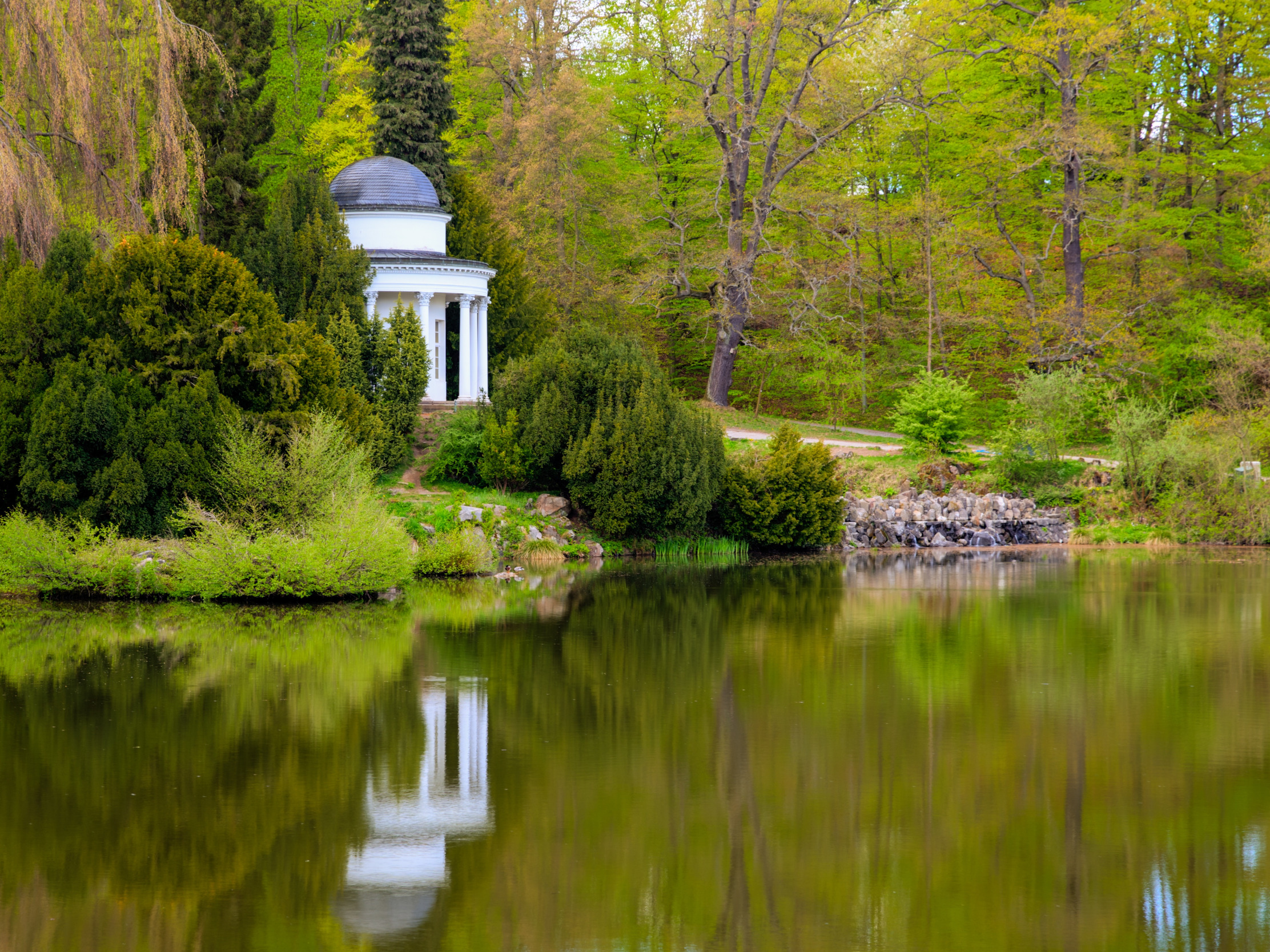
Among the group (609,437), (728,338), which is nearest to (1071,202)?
(728,338)

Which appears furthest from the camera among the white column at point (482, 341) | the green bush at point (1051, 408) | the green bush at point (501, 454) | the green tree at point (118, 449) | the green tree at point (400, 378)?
the white column at point (482, 341)

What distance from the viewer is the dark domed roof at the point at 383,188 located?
33844mm

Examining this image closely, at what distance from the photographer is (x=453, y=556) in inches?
909

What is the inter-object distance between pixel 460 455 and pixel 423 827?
68.3 ft

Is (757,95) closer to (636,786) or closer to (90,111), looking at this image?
(90,111)

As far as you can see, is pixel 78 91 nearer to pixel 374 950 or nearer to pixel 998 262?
pixel 374 950

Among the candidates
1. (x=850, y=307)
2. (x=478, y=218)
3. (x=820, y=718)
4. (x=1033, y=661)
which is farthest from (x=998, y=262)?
(x=820, y=718)

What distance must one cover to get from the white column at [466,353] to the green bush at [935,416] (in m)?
10.9

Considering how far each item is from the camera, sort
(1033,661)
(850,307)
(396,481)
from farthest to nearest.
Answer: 1. (850,307)
2. (396,481)
3. (1033,661)

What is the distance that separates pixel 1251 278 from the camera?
3931 cm

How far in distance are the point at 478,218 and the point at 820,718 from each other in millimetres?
29152

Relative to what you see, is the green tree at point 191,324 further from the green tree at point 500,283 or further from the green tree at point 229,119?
the green tree at point 500,283

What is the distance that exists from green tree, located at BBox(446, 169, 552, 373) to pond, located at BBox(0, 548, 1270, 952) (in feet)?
68.3

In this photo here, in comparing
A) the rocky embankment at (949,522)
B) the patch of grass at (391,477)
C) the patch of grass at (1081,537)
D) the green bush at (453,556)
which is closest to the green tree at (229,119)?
the patch of grass at (391,477)
